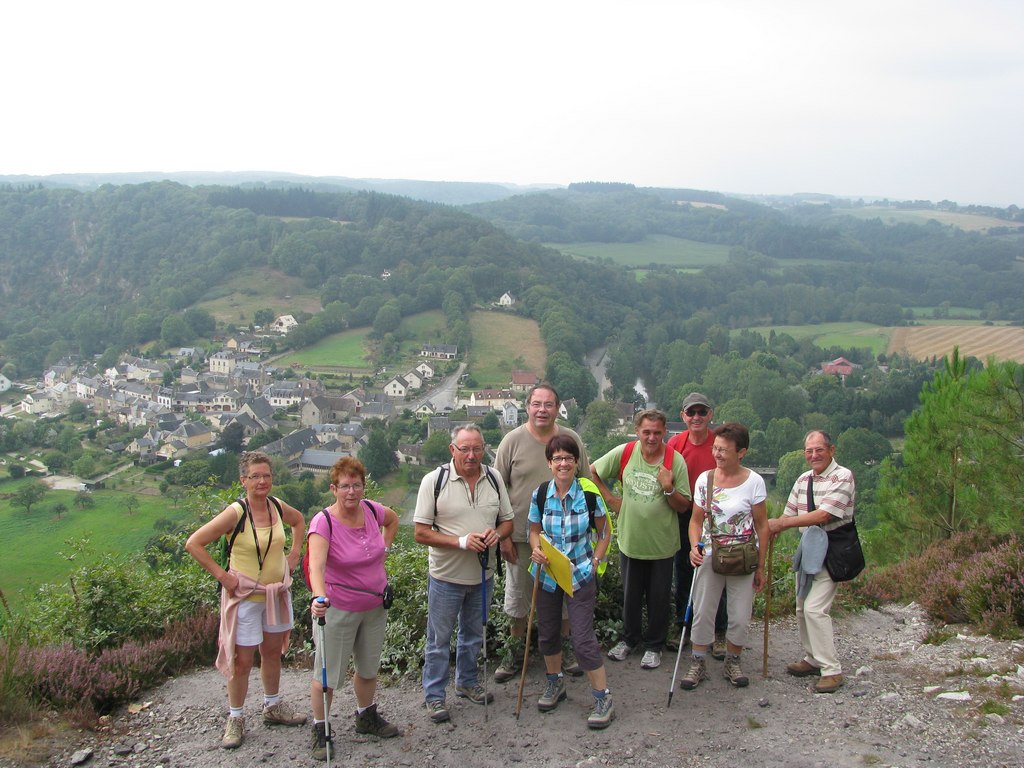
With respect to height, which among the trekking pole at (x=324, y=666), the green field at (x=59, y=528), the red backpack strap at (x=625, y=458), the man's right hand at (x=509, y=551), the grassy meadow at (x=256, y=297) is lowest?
the green field at (x=59, y=528)

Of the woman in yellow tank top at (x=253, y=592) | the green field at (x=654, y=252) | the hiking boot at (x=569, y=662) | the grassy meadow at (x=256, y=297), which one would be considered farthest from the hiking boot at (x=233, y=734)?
the green field at (x=654, y=252)

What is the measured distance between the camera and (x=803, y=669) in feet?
15.8

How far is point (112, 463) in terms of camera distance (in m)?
42.2

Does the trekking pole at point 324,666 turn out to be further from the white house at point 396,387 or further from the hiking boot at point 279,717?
A: the white house at point 396,387

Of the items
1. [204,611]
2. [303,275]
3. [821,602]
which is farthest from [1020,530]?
[303,275]

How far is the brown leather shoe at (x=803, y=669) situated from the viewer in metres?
4.82

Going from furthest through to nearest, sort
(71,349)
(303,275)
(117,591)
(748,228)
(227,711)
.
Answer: (748,228) < (303,275) < (71,349) < (117,591) < (227,711)

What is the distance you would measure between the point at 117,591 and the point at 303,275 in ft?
269

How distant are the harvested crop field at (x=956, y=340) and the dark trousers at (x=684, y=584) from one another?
58511 millimetres

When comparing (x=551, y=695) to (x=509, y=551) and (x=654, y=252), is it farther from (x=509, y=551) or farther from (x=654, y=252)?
(x=654, y=252)

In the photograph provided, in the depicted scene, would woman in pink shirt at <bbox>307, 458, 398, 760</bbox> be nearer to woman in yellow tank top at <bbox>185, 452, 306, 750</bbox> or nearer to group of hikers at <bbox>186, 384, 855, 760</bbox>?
group of hikers at <bbox>186, 384, 855, 760</bbox>

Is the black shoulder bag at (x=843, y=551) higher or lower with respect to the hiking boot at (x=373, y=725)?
higher

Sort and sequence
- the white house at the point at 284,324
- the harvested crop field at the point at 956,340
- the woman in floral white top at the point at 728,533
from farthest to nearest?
1. the white house at the point at 284,324
2. the harvested crop field at the point at 956,340
3. the woman in floral white top at the point at 728,533

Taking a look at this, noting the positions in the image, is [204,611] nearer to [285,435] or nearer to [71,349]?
[285,435]
